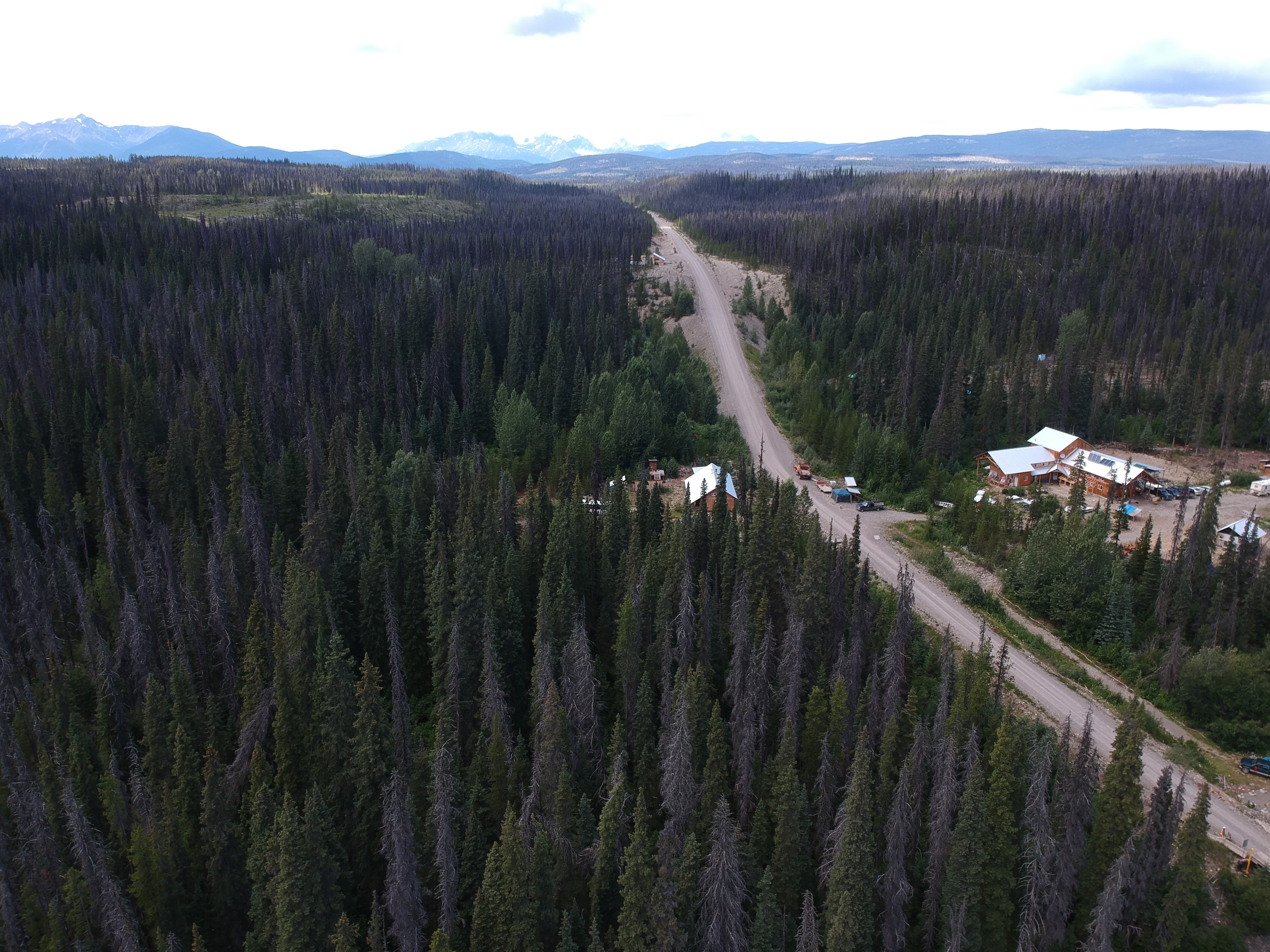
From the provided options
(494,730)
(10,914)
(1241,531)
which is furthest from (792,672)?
(1241,531)

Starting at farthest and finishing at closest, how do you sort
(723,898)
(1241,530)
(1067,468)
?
(1067,468)
(1241,530)
(723,898)

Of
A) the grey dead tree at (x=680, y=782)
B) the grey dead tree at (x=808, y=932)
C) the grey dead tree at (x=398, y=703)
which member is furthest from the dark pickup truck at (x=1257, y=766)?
the grey dead tree at (x=398, y=703)

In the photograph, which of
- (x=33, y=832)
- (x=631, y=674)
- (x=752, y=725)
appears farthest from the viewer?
(x=631, y=674)

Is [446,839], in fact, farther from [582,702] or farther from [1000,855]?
[1000,855]

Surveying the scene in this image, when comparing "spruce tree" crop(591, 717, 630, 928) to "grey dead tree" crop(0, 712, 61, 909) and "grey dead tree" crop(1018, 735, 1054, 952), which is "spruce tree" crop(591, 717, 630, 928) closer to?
"grey dead tree" crop(1018, 735, 1054, 952)

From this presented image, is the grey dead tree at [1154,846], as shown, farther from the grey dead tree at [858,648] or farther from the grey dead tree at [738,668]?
the grey dead tree at [738,668]

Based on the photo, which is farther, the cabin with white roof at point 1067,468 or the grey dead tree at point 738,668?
the cabin with white roof at point 1067,468

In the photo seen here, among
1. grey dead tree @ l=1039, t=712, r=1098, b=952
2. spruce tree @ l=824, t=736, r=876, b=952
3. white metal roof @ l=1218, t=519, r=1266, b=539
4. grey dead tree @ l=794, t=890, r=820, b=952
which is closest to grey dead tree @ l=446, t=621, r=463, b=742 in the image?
grey dead tree @ l=794, t=890, r=820, b=952
